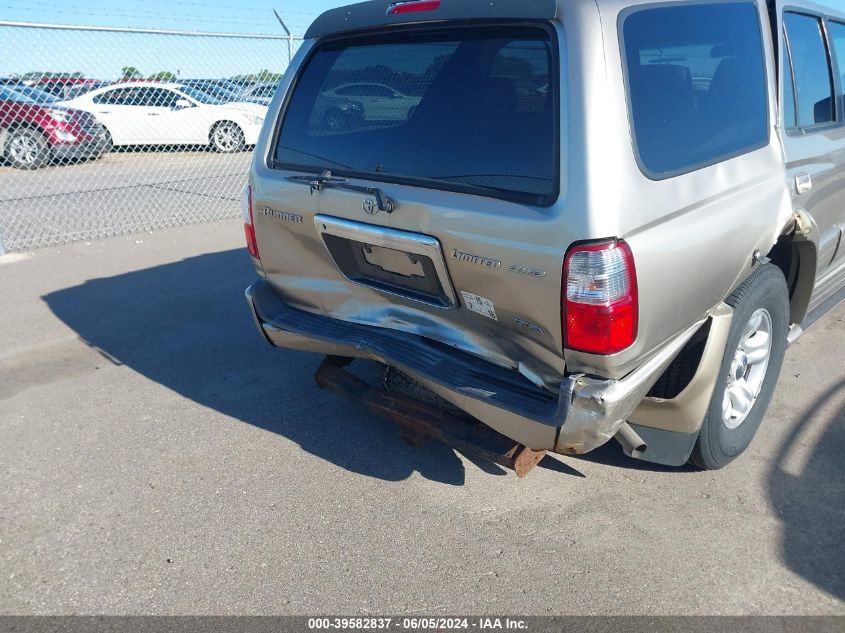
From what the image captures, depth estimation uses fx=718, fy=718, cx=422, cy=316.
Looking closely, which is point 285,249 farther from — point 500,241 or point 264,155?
point 500,241

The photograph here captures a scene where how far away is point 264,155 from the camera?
11.3ft

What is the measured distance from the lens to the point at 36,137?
980cm

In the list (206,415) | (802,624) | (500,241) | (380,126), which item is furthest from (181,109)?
(802,624)

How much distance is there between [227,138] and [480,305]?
9.54 metres

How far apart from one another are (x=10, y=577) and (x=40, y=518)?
0.38 m

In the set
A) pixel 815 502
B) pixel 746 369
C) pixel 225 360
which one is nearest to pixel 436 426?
pixel 746 369

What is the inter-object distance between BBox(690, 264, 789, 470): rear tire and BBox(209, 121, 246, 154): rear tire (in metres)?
9.36

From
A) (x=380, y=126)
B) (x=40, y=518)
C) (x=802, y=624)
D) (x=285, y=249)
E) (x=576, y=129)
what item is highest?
(x=576, y=129)

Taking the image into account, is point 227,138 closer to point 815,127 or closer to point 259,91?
point 259,91

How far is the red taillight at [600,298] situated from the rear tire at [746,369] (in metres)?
0.81

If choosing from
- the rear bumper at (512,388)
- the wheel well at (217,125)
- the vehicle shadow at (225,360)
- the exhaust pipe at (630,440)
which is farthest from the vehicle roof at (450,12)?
the wheel well at (217,125)

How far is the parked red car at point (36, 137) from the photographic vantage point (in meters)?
9.71

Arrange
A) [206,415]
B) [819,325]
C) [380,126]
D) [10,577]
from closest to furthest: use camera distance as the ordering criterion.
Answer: [10,577]
[380,126]
[206,415]
[819,325]

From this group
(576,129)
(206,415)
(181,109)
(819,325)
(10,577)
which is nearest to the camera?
(576,129)
